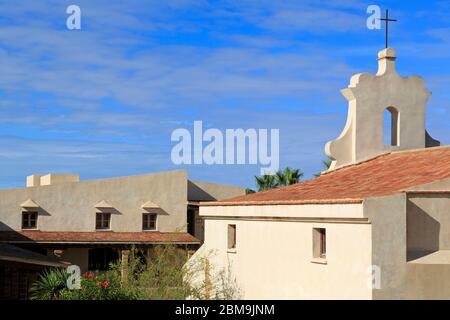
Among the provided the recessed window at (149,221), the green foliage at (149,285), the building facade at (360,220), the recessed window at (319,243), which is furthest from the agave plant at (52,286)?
the recessed window at (149,221)

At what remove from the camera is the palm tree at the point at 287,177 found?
46312 millimetres

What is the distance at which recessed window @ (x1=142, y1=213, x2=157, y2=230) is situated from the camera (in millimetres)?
46312

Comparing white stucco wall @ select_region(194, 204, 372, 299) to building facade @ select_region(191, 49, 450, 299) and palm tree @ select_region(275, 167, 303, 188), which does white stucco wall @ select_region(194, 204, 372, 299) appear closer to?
building facade @ select_region(191, 49, 450, 299)

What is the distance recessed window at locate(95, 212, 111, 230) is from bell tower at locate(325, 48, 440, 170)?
20925mm

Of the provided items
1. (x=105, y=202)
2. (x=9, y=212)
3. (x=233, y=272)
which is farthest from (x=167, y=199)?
(x=233, y=272)

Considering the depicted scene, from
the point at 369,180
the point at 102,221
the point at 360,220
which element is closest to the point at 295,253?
the point at 369,180

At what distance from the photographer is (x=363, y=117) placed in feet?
88.4

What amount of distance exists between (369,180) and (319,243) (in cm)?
279

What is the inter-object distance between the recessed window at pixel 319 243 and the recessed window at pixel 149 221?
26446 mm

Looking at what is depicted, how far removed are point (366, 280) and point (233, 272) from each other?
8431 millimetres

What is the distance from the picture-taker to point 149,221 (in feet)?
153

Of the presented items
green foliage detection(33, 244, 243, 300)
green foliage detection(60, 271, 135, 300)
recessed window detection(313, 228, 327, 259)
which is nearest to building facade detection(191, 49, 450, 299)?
recessed window detection(313, 228, 327, 259)

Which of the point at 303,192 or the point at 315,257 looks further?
the point at 303,192
